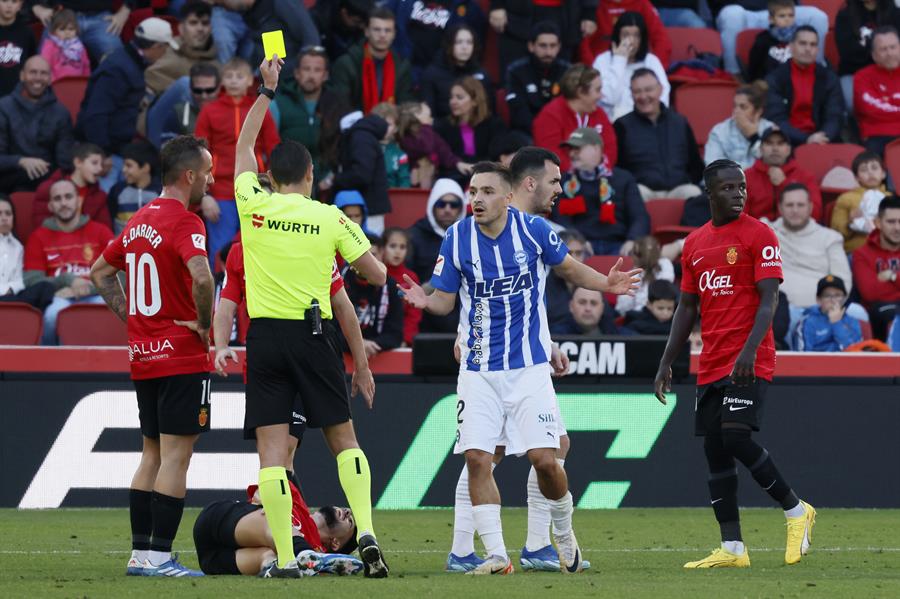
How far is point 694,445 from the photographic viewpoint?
13328 mm

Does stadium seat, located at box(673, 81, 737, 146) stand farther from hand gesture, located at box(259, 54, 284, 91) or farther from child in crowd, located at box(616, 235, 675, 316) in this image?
hand gesture, located at box(259, 54, 284, 91)

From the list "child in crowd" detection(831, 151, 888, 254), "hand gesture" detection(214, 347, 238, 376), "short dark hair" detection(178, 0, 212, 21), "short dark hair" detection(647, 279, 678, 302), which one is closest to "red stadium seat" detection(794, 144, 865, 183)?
"child in crowd" detection(831, 151, 888, 254)

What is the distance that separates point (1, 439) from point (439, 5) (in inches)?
298

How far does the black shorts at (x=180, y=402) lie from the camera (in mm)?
8477

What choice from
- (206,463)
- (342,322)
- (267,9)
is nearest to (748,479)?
(206,463)

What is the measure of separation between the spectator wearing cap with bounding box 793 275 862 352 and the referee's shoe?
7.56 m

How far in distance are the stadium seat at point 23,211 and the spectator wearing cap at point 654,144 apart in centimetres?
616

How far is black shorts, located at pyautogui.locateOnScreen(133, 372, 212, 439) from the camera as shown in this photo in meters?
8.48

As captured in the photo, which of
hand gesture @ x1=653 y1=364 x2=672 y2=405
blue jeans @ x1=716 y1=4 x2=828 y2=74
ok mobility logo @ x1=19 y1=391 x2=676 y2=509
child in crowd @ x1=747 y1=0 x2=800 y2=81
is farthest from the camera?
blue jeans @ x1=716 y1=4 x2=828 y2=74

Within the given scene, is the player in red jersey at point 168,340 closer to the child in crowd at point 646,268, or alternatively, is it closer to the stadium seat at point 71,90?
the child in crowd at point 646,268

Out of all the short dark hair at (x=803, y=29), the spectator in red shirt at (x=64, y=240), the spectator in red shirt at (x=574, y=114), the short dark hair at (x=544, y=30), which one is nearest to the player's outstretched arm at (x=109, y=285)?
the spectator in red shirt at (x=64, y=240)

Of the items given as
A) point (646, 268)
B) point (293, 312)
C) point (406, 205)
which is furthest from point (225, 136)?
point (293, 312)

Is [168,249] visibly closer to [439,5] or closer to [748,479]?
[748,479]

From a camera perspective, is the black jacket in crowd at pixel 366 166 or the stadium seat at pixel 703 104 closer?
the black jacket in crowd at pixel 366 166
